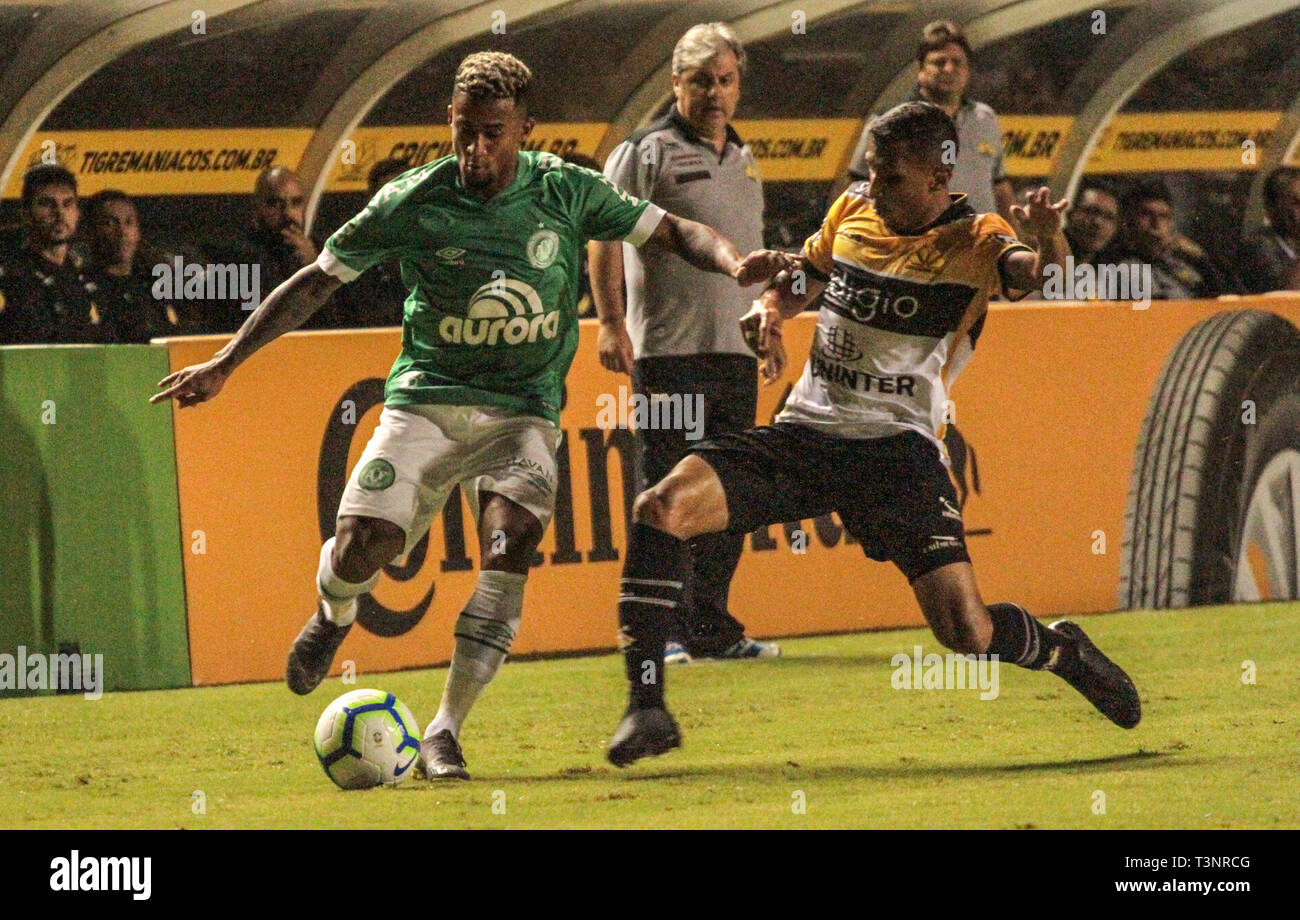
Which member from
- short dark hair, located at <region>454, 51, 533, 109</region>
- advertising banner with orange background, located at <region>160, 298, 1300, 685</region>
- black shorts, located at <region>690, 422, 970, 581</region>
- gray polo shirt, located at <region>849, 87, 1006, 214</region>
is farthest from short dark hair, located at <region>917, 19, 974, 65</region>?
short dark hair, located at <region>454, 51, 533, 109</region>

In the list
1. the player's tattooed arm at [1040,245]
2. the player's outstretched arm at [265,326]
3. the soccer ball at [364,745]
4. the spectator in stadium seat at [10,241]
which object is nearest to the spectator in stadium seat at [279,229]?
the spectator in stadium seat at [10,241]

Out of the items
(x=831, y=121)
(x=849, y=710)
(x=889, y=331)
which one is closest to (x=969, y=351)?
(x=889, y=331)

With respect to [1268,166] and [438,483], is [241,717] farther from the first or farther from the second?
[1268,166]

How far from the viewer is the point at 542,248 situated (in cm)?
607

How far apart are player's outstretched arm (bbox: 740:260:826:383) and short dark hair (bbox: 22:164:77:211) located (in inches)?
153

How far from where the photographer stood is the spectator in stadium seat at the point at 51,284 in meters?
8.70

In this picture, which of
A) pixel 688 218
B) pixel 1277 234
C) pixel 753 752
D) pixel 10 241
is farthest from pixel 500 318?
pixel 1277 234

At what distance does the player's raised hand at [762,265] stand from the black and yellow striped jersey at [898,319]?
378mm

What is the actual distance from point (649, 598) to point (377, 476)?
0.89 metres

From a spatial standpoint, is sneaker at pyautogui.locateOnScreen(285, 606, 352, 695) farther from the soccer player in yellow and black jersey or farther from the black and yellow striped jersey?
the black and yellow striped jersey

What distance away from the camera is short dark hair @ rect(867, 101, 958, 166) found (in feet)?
19.4

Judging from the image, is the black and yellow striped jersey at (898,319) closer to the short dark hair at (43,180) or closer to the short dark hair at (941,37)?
the short dark hair at (941,37)

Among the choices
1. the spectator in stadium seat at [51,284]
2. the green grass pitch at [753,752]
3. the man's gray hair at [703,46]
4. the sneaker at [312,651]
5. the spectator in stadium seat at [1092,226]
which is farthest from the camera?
the spectator in stadium seat at [1092,226]

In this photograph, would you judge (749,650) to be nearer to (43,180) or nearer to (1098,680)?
(1098,680)
